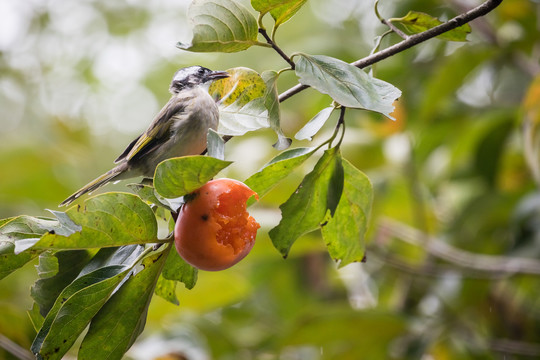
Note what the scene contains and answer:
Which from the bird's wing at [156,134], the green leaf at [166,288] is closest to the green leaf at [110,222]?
the green leaf at [166,288]

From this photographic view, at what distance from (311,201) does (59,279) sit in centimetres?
62

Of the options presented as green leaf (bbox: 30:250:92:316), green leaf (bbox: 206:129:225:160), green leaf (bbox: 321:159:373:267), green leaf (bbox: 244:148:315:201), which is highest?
green leaf (bbox: 206:129:225:160)

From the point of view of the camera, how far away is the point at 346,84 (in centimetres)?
134

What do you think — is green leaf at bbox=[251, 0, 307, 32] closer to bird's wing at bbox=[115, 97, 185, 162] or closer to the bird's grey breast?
Result: the bird's grey breast

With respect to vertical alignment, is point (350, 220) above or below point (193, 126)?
above

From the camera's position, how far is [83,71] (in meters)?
7.59

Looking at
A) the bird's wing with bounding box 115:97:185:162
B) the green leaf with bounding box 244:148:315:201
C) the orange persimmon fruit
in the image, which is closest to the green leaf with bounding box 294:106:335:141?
the green leaf with bounding box 244:148:315:201

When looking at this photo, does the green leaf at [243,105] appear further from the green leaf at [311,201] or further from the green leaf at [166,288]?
the green leaf at [166,288]

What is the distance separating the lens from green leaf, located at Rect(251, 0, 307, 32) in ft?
4.61

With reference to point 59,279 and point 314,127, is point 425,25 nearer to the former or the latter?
point 314,127

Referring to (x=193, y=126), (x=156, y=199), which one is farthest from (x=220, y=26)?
(x=193, y=126)

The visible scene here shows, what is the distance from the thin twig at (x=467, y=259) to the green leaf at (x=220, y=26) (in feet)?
6.96

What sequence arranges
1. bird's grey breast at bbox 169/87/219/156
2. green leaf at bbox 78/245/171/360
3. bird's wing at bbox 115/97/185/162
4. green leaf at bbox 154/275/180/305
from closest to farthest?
1. green leaf at bbox 78/245/171/360
2. green leaf at bbox 154/275/180/305
3. bird's grey breast at bbox 169/87/219/156
4. bird's wing at bbox 115/97/185/162

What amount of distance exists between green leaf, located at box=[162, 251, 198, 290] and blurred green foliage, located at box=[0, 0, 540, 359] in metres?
1.46
